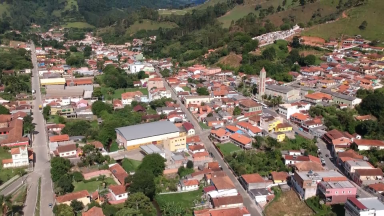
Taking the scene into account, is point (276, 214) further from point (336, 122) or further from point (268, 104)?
point (268, 104)

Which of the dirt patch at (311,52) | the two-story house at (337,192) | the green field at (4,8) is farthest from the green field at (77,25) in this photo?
the two-story house at (337,192)

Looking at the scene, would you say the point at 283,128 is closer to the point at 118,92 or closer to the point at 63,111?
the point at 63,111

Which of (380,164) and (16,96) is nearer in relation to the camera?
(380,164)

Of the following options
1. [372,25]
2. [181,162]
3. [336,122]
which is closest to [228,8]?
[372,25]

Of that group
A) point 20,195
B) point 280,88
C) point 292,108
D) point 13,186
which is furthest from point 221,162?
point 280,88

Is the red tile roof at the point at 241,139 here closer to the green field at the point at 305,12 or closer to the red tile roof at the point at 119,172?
the red tile roof at the point at 119,172
